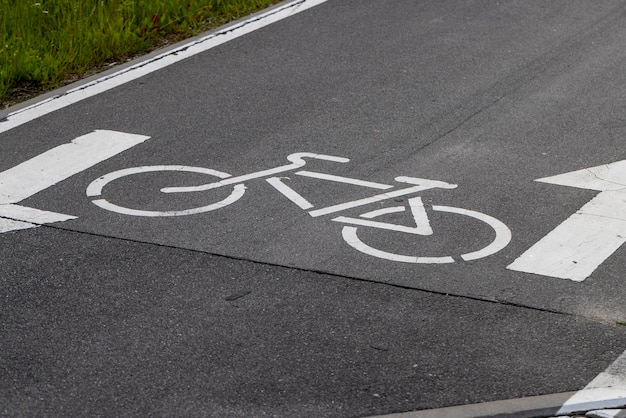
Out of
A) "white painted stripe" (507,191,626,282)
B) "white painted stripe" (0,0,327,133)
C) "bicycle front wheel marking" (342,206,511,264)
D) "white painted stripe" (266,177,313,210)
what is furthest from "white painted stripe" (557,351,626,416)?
"white painted stripe" (0,0,327,133)

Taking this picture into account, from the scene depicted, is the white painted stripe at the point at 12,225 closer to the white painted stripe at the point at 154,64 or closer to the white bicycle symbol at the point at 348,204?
the white bicycle symbol at the point at 348,204

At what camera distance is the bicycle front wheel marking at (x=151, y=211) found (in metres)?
8.01

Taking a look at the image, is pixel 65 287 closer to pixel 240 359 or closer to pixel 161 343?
pixel 161 343

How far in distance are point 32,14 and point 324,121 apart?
3862 millimetres

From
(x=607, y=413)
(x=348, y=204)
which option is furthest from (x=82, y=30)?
(x=607, y=413)

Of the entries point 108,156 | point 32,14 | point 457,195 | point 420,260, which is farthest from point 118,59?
point 420,260

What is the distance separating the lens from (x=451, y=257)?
7.27 meters

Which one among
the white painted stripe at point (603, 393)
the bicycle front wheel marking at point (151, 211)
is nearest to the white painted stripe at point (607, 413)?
the white painted stripe at point (603, 393)

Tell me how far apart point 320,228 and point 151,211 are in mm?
1173

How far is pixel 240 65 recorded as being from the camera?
1144 centimetres

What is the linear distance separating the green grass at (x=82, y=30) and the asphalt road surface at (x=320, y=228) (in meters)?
0.37

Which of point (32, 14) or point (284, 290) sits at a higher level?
point (32, 14)

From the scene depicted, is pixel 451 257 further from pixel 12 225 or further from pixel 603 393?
pixel 12 225

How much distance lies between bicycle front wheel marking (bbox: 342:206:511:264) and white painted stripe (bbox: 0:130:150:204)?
90.8 inches
